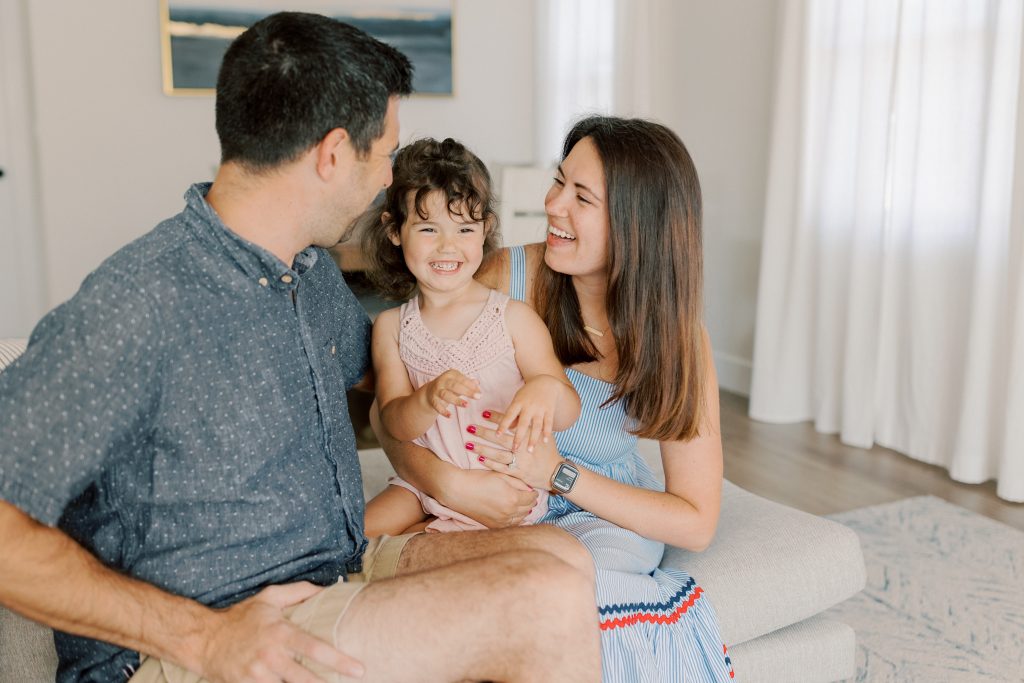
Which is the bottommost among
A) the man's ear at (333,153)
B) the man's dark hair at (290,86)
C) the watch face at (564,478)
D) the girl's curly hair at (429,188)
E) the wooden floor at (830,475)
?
the wooden floor at (830,475)

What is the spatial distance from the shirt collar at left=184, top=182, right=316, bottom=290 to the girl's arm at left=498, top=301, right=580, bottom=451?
425 millimetres

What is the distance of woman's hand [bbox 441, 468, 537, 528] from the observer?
160cm

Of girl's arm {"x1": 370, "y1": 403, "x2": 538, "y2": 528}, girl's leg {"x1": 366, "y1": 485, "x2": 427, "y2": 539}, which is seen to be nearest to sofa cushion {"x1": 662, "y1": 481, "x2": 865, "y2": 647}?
girl's arm {"x1": 370, "y1": 403, "x2": 538, "y2": 528}

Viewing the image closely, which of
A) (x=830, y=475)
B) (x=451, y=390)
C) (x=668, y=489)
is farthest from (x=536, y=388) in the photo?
(x=830, y=475)

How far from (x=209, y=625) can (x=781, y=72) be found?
3581 millimetres

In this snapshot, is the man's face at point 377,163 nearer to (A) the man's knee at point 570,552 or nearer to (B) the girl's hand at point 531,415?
(B) the girl's hand at point 531,415

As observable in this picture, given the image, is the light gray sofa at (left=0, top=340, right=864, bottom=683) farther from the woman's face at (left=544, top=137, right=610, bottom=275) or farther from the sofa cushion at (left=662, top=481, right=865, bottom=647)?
the woman's face at (left=544, top=137, right=610, bottom=275)

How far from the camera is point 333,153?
1.28 meters

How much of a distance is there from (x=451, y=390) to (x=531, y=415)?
0.14m

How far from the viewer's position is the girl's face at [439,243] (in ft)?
5.54

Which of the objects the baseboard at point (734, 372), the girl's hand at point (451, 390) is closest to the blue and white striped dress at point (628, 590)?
the girl's hand at point (451, 390)

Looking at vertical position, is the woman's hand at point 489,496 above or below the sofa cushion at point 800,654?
above

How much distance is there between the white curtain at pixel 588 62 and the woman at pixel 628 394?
9.50ft

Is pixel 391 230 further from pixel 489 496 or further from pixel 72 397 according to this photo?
pixel 72 397
